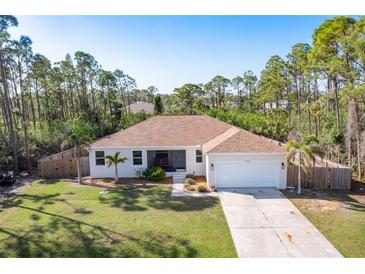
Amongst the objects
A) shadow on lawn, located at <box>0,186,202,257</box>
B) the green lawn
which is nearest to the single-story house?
the green lawn

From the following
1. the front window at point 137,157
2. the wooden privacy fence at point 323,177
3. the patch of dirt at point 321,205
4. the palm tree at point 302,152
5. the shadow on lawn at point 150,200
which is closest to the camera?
the patch of dirt at point 321,205

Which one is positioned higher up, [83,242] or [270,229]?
[83,242]

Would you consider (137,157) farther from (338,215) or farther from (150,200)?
(338,215)

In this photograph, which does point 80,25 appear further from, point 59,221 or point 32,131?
point 32,131

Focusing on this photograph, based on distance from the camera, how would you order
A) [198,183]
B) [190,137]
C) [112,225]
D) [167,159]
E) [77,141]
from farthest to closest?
[167,159], [190,137], [77,141], [198,183], [112,225]

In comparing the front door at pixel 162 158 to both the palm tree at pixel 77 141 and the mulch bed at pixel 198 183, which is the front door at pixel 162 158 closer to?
the mulch bed at pixel 198 183

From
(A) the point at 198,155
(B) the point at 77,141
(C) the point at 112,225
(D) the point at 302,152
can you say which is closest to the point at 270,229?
(D) the point at 302,152

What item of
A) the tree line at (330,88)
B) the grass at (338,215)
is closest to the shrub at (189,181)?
the grass at (338,215)

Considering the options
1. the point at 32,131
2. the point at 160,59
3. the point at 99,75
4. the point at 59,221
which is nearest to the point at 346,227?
the point at 59,221
